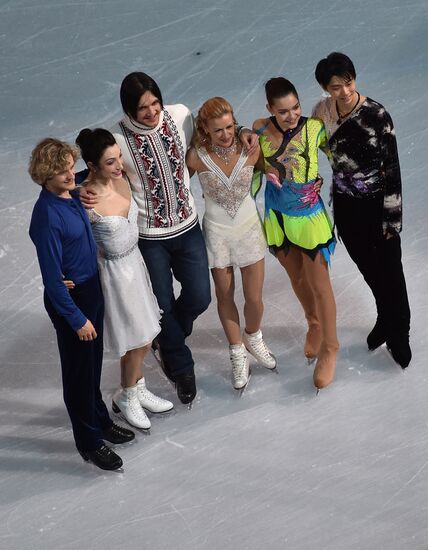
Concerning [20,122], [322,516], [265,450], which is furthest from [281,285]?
[20,122]

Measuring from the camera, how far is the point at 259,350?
551 cm

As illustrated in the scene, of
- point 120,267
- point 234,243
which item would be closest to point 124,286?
point 120,267

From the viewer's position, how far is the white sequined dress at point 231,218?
5.02m

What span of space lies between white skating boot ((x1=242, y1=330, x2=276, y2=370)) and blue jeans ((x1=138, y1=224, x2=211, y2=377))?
277 millimetres

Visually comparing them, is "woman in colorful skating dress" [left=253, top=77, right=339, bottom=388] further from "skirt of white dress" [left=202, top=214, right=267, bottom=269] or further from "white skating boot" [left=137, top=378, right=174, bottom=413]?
"white skating boot" [left=137, top=378, right=174, bottom=413]

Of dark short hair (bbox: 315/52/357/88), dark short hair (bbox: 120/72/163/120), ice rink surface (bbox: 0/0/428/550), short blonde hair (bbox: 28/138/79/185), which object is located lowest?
ice rink surface (bbox: 0/0/428/550)

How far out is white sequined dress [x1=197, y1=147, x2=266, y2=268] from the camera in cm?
502

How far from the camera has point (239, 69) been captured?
753 centimetres

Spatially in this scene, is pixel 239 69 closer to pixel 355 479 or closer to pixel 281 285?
pixel 281 285

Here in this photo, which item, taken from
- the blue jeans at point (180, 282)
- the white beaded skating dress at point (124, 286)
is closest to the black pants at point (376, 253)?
the blue jeans at point (180, 282)

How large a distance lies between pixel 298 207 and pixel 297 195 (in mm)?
54

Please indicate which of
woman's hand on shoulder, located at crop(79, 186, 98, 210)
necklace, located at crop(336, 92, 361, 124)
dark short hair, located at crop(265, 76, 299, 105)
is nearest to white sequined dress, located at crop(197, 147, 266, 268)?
dark short hair, located at crop(265, 76, 299, 105)

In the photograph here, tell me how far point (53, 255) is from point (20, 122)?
3.04m

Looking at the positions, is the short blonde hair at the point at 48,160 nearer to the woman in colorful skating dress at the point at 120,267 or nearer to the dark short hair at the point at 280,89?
the woman in colorful skating dress at the point at 120,267
